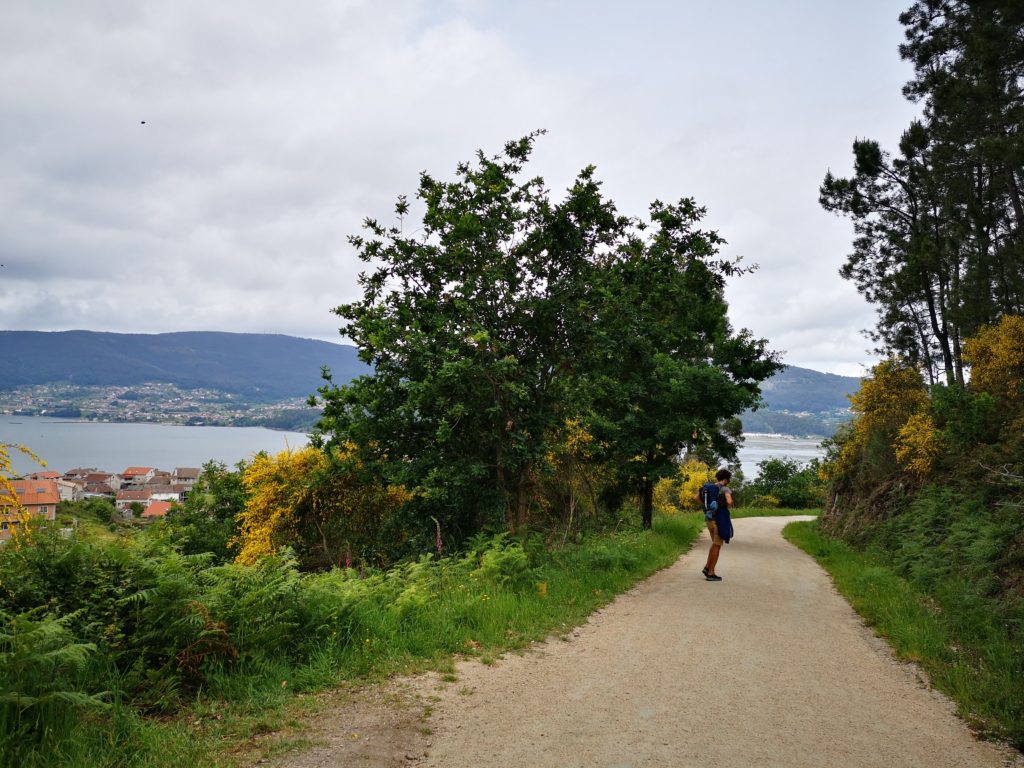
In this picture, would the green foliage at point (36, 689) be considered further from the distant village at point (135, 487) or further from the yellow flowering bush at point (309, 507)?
the distant village at point (135, 487)

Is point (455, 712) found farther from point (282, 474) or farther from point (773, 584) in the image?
point (282, 474)

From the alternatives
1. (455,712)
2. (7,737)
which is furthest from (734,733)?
(7,737)

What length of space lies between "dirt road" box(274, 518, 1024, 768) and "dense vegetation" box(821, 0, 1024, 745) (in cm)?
72

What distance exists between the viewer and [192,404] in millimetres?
140750

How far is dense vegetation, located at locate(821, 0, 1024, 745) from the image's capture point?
26.7ft

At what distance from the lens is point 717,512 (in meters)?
10.9

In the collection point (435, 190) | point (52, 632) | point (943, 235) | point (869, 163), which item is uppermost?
point (869, 163)

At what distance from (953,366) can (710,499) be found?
13.4 meters

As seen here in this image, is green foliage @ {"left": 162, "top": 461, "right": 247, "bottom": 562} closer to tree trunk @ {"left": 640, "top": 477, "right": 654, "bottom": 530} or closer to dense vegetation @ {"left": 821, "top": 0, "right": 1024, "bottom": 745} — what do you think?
tree trunk @ {"left": 640, "top": 477, "right": 654, "bottom": 530}

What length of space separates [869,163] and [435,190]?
599 inches

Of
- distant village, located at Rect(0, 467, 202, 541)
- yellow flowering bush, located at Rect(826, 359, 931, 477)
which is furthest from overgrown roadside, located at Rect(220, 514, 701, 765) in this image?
distant village, located at Rect(0, 467, 202, 541)

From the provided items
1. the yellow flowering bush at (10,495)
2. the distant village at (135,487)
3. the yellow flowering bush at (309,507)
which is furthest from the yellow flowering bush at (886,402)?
the distant village at (135,487)

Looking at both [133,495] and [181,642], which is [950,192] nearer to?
[181,642]

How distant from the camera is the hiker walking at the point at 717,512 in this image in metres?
10.9
